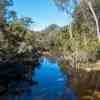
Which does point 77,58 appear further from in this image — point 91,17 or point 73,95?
point 73,95

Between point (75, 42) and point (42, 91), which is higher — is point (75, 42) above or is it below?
above

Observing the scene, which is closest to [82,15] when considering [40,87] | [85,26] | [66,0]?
[85,26]

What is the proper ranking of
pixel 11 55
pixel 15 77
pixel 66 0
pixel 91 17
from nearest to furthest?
pixel 15 77 < pixel 11 55 < pixel 66 0 < pixel 91 17

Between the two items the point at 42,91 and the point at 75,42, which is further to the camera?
the point at 75,42

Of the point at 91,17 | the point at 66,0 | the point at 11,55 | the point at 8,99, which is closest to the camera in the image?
the point at 8,99

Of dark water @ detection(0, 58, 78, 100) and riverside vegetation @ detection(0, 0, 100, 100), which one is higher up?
riverside vegetation @ detection(0, 0, 100, 100)

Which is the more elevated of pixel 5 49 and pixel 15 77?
pixel 5 49

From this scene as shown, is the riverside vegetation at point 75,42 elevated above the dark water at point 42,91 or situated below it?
above

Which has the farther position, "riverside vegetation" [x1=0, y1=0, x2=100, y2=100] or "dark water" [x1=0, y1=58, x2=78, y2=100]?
"riverside vegetation" [x1=0, y1=0, x2=100, y2=100]

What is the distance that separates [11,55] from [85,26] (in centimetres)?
1617

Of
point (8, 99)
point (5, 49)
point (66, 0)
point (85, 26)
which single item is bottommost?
point (8, 99)

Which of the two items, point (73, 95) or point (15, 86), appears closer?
point (73, 95)

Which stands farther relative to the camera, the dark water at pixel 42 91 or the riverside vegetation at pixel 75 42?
the riverside vegetation at pixel 75 42

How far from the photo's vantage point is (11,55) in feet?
108
